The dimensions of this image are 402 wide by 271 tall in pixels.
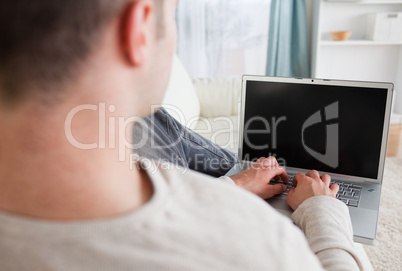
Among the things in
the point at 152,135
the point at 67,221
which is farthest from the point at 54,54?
the point at 152,135

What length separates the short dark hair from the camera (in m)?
0.35

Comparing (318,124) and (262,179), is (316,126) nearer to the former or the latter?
(318,124)

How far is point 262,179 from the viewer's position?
3.34ft

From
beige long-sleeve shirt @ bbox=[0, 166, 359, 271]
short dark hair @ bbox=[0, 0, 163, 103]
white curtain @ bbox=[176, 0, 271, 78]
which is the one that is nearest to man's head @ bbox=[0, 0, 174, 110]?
short dark hair @ bbox=[0, 0, 163, 103]

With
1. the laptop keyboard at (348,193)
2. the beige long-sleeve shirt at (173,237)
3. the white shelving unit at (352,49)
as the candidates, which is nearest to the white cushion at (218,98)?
the white shelving unit at (352,49)

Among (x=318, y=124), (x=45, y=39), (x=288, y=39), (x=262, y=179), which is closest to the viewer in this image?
(x=45, y=39)

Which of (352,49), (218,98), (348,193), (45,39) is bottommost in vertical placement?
(348,193)

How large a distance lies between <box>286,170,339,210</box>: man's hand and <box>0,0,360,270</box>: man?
17.6 inches

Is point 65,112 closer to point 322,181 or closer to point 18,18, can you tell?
point 18,18

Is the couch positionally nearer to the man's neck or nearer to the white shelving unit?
the white shelving unit

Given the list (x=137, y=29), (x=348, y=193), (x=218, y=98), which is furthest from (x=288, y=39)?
(x=137, y=29)

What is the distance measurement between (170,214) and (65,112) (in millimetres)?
151

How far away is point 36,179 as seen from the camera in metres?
0.39

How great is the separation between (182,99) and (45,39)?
1.72m
